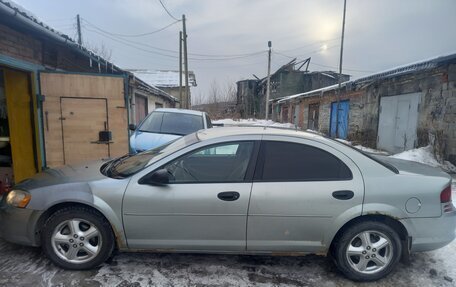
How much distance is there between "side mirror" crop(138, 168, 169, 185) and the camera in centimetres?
243

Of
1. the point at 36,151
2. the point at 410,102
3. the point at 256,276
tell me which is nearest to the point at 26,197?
the point at 256,276

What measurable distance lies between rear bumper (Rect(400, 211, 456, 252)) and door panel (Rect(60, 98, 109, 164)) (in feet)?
17.3

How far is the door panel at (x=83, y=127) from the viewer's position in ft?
17.4

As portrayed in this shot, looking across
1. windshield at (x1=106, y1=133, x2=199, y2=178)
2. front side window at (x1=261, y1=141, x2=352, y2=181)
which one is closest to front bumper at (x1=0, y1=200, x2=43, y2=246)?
windshield at (x1=106, y1=133, x2=199, y2=178)

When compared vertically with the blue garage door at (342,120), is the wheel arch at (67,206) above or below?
below

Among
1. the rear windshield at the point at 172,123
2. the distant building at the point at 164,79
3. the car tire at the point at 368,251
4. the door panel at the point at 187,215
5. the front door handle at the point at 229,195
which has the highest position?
the distant building at the point at 164,79

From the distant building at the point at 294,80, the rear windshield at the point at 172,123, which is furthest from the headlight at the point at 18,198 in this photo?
the distant building at the point at 294,80

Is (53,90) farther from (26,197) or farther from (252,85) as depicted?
(252,85)

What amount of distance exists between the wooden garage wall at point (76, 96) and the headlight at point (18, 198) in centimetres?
287

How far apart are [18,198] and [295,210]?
265cm

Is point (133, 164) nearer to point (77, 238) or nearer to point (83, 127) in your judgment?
point (77, 238)

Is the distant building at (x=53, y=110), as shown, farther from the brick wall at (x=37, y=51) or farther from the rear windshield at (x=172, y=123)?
the rear windshield at (x=172, y=123)

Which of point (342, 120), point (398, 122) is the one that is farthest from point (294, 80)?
point (398, 122)

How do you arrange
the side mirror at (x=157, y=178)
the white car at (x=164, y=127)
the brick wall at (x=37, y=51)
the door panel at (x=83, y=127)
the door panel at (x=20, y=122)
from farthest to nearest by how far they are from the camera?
the white car at (x=164, y=127), the door panel at (x=83, y=127), the door panel at (x=20, y=122), the brick wall at (x=37, y=51), the side mirror at (x=157, y=178)
